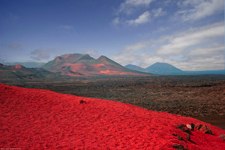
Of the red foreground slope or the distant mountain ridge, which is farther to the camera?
the distant mountain ridge

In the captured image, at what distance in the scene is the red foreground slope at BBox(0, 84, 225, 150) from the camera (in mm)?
9773

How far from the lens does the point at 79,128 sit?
11.6m

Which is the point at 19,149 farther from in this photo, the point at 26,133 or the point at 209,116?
the point at 209,116

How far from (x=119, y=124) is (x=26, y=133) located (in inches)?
204

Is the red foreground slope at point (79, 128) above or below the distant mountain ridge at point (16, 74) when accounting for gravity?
below

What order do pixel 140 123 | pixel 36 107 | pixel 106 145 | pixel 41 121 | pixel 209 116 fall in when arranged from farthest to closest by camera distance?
pixel 209 116, pixel 36 107, pixel 140 123, pixel 41 121, pixel 106 145

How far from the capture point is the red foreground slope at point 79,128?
9773 mm

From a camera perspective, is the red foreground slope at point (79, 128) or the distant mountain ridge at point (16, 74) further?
the distant mountain ridge at point (16, 74)

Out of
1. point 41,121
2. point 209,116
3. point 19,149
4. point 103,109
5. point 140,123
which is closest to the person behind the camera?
point 19,149

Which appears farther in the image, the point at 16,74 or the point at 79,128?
the point at 16,74

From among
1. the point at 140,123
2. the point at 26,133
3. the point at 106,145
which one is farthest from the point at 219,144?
the point at 26,133

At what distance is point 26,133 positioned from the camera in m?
10.2

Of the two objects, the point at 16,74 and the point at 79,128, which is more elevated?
the point at 16,74

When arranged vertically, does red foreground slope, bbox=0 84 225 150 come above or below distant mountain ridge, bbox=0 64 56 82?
below
